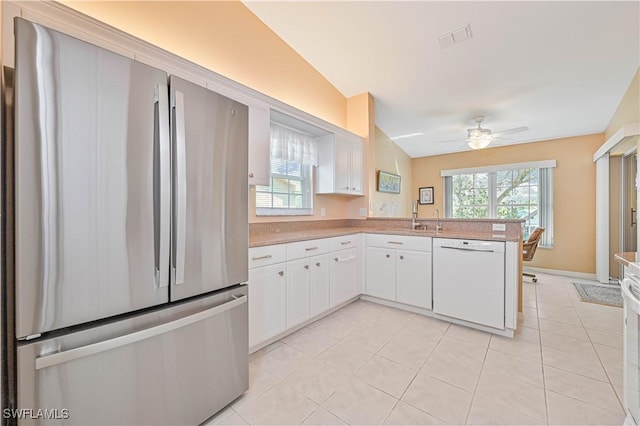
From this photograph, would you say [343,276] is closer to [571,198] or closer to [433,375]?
[433,375]

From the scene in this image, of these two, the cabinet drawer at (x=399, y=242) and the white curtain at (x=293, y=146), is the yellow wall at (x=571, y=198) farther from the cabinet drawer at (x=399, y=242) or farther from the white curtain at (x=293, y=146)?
the white curtain at (x=293, y=146)

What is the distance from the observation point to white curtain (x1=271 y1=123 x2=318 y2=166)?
287 centimetres

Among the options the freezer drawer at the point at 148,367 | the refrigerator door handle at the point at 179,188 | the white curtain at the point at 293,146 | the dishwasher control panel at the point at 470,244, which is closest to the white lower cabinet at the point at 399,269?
the dishwasher control panel at the point at 470,244

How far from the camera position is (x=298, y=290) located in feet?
7.71

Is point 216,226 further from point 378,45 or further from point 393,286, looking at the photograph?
point 378,45

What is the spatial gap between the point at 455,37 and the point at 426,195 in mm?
4056

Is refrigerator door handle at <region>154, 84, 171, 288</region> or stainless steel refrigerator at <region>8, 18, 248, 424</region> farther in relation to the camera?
refrigerator door handle at <region>154, 84, 171, 288</region>

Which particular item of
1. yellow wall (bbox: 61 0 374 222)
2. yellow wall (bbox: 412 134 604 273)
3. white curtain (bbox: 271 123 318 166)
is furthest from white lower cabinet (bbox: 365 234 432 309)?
yellow wall (bbox: 412 134 604 273)

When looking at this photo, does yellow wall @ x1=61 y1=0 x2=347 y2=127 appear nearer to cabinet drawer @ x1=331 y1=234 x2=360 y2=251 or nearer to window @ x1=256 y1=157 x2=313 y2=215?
window @ x1=256 y1=157 x2=313 y2=215

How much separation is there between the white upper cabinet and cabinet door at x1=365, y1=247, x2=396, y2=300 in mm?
879

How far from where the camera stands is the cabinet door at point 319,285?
2.49m

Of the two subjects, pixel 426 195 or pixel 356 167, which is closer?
pixel 356 167

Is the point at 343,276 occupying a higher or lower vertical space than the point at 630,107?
lower

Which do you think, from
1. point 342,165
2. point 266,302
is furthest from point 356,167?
point 266,302
